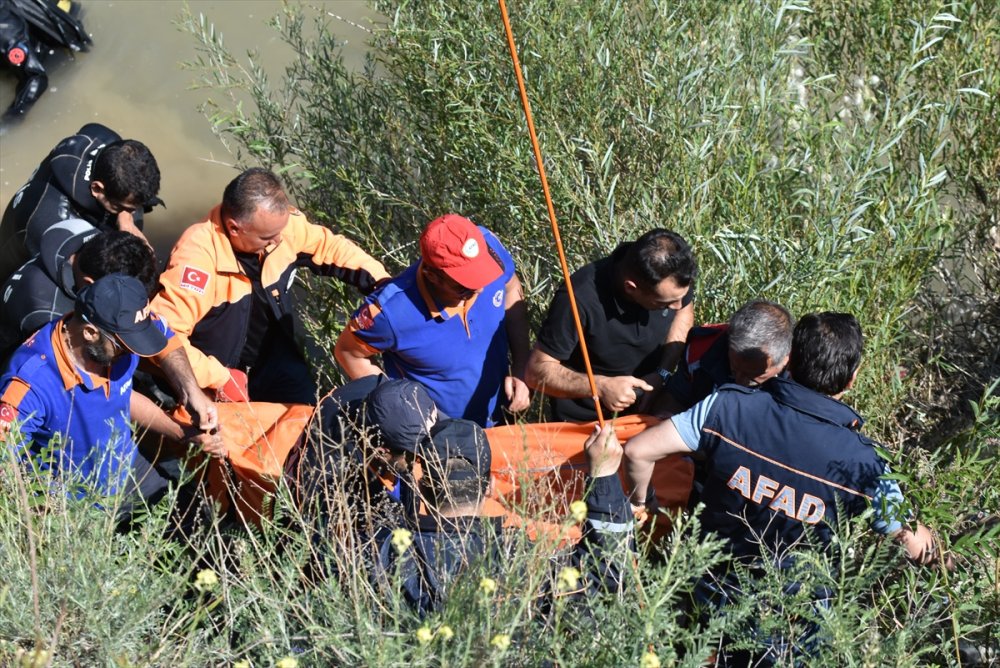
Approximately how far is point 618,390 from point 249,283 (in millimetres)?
1637

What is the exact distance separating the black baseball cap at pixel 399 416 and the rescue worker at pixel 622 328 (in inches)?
31.8

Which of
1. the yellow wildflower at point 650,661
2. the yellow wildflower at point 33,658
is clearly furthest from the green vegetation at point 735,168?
the yellow wildflower at point 650,661

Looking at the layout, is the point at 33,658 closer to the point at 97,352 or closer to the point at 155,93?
the point at 97,352

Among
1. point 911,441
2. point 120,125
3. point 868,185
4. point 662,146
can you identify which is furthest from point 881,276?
point 120,125

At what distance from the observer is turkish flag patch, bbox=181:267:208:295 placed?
4.12 meters

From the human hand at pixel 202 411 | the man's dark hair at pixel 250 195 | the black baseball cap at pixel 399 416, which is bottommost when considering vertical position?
the human hand at pixel 202 411

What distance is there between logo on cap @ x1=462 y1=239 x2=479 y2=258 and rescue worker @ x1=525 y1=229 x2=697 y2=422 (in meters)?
0.39

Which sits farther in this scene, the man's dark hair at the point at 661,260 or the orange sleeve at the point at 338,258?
the orange sleeve at the point at 338,258

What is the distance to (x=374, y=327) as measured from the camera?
3.98 metres

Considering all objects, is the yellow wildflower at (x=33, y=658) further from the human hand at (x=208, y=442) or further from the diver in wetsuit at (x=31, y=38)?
the diver in wetsuit at (x=31, y=38)

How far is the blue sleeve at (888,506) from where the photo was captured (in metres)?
2.95

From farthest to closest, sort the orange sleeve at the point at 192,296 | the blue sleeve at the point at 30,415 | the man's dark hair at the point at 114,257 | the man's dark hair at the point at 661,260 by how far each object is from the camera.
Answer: the orange sleeve at the point at 192,296 < the man's dark hair at the point at 114,257 < the man's dark hair at the point at 661,260 < the blue sleeve at the point at 30,415

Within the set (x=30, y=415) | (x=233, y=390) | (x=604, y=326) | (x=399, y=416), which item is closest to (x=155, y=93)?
(x=233, y=390)

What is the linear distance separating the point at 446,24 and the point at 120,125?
5.34 metres
